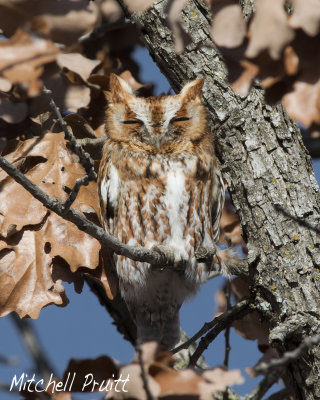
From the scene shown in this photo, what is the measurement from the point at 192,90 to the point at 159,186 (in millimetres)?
458

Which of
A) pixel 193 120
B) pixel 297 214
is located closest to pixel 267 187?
pixel 297 214

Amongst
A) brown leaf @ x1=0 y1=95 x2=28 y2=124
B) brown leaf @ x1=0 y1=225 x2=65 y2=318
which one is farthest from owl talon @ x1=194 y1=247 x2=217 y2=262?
brown leaf @ x1=0 y1=95 x2=28 y2=124

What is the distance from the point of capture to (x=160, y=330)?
308 cm

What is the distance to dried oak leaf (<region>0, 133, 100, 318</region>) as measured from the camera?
92.7 inches

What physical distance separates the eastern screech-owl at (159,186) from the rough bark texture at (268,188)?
26 cm

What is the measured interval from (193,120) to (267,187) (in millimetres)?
644

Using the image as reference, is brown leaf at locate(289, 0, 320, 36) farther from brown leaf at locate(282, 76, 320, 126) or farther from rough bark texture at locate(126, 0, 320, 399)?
rough bark texture at locate(126, 0, 320, 399)

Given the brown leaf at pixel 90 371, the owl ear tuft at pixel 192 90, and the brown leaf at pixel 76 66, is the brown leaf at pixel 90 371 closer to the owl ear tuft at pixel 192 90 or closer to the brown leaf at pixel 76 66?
the owl ear tuft at pixel 192 90

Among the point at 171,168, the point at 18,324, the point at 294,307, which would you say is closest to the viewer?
the point at 18,324

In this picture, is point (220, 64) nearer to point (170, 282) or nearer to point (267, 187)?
point (267, 187)

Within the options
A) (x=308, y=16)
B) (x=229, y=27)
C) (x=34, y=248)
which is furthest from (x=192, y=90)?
(x=308, y=16)

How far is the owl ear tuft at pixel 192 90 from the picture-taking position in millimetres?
2539

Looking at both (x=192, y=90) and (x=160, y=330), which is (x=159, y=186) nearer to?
(x=192, y=90)

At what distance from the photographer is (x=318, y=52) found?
102 centimetres
